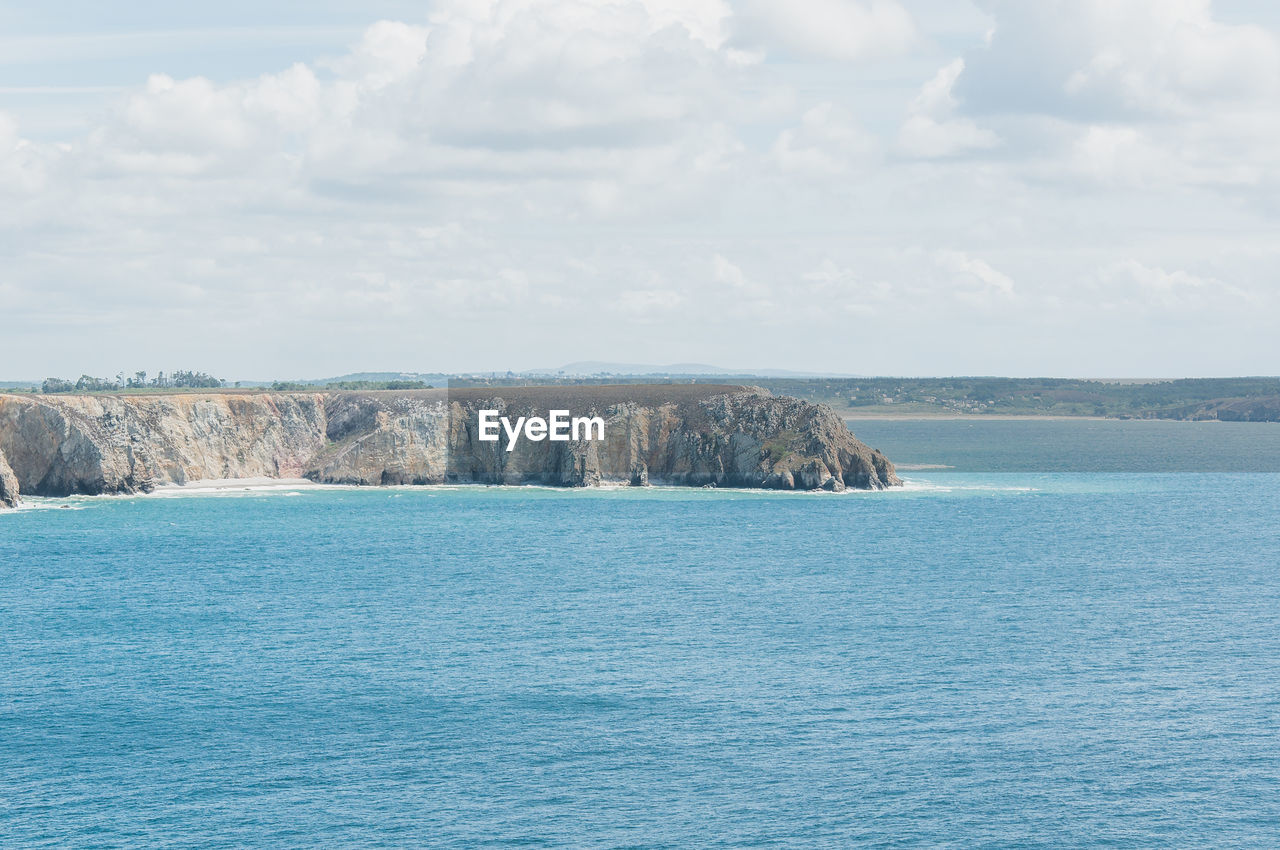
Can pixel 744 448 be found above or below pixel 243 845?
above

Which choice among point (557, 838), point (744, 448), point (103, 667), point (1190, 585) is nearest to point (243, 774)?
point (557, 838)

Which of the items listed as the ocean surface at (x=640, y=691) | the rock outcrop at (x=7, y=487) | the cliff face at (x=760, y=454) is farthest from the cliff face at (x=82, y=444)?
the cliff face at (x=760, y=454)

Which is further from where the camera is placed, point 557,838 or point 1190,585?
point 1190,585

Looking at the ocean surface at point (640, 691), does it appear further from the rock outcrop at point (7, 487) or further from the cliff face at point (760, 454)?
the cliff face at point (760, 454)

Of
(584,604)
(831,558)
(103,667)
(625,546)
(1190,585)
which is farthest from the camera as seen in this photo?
(625,546)

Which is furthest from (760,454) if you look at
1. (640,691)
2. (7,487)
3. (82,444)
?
(640,691)

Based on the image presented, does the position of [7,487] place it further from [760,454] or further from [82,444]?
[760,454]

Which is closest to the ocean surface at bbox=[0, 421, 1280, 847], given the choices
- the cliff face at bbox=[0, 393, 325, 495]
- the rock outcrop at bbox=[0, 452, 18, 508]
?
the rock outcrop at bbox=[0, 452, 18, 508]

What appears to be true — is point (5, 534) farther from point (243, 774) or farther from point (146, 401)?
point (243, 774)
